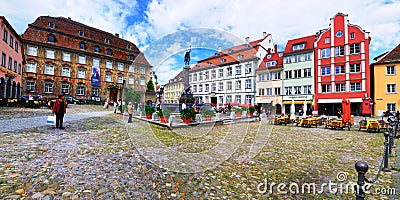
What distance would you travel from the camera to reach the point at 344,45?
3453 cm

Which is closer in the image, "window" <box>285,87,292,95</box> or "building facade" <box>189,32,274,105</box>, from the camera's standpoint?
"building facade" <box>189,32,274,105</box>

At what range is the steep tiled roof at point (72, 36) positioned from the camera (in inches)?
1505

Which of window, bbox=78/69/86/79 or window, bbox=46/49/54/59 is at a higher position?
window, bbox=46/49/54/59

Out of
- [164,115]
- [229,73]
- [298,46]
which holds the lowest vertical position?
[164,115]

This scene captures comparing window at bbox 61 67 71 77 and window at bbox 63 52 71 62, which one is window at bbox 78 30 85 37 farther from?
window at bbox 61 67 71 77

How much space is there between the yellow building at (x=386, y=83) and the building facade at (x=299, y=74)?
9131 mm

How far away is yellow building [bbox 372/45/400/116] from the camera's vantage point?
1216 inches

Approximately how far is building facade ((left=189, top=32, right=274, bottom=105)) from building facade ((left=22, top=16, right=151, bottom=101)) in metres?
29.7

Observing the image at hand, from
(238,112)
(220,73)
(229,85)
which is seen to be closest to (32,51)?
(238,112)

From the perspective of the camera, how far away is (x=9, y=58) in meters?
27.3

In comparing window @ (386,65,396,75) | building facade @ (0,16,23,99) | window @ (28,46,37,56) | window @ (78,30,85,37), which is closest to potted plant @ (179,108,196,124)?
building facade @ (0,16,23,99)

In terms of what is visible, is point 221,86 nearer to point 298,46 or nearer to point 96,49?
point 298,46

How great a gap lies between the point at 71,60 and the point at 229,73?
44.7 m

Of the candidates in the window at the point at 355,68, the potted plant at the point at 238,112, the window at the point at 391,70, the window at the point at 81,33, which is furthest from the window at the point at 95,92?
the window at the point at 391,70
